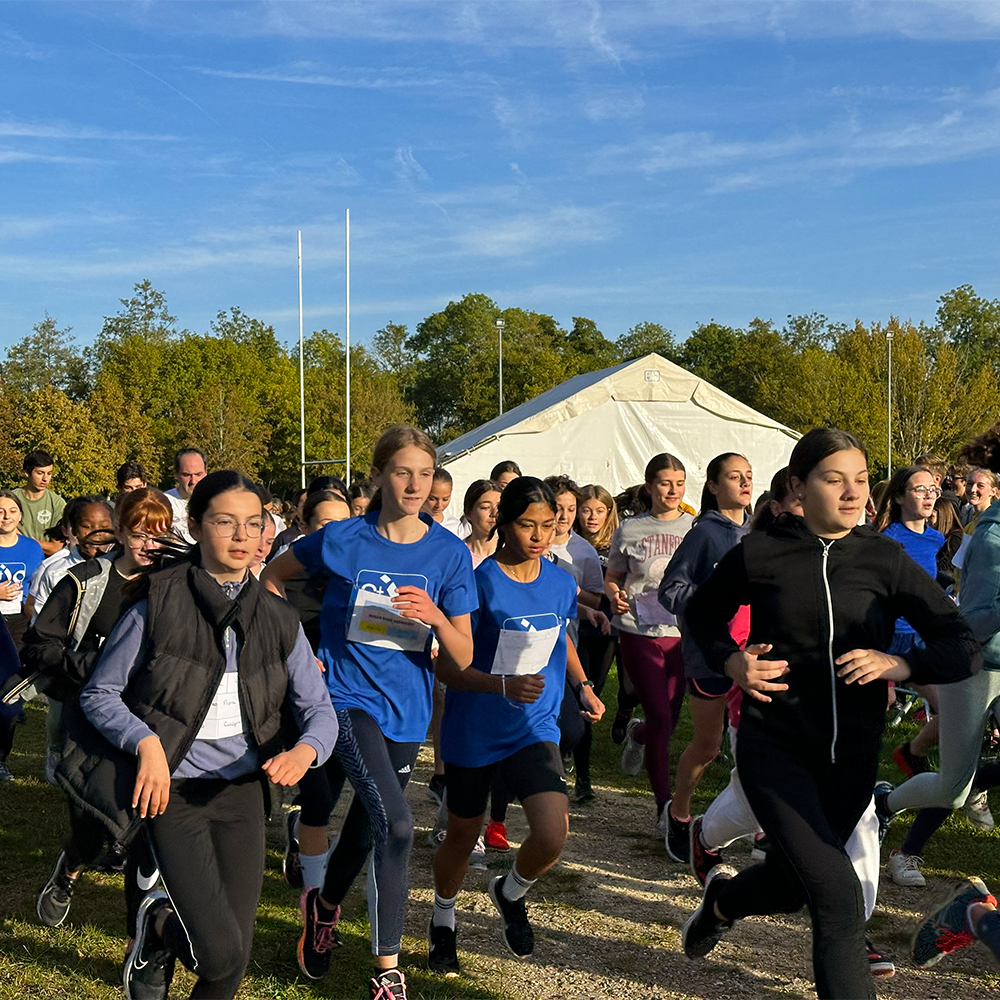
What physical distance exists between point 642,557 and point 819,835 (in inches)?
144

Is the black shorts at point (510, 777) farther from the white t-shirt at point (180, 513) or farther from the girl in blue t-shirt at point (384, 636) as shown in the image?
the white t-shirt at point (180, 513)

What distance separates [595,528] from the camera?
9219mm

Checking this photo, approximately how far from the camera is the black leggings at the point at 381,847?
424 centimetres

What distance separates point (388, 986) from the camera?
13.6 feet

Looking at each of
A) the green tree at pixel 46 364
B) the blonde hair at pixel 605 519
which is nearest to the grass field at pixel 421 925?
the blonde hair at pixel 605 519

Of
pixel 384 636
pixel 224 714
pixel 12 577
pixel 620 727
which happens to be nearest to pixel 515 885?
pixel 384 636

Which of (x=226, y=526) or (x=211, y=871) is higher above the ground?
(x=226, y=526)

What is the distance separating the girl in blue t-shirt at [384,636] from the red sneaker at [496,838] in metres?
2.03

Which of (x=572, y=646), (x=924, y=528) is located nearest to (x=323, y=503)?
(x=572, y=646)

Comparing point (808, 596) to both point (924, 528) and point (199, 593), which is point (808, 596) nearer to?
point (199, 593)

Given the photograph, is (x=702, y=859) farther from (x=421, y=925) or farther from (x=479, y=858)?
(x=479, y=858)

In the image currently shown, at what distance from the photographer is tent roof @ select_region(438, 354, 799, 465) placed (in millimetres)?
25125

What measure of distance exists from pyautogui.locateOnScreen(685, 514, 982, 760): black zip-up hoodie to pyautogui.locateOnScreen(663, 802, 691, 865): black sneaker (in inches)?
104

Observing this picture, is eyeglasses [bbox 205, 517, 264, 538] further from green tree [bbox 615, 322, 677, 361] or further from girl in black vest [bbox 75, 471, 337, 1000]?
green tree [bbox 615, 322, 677, 361]
